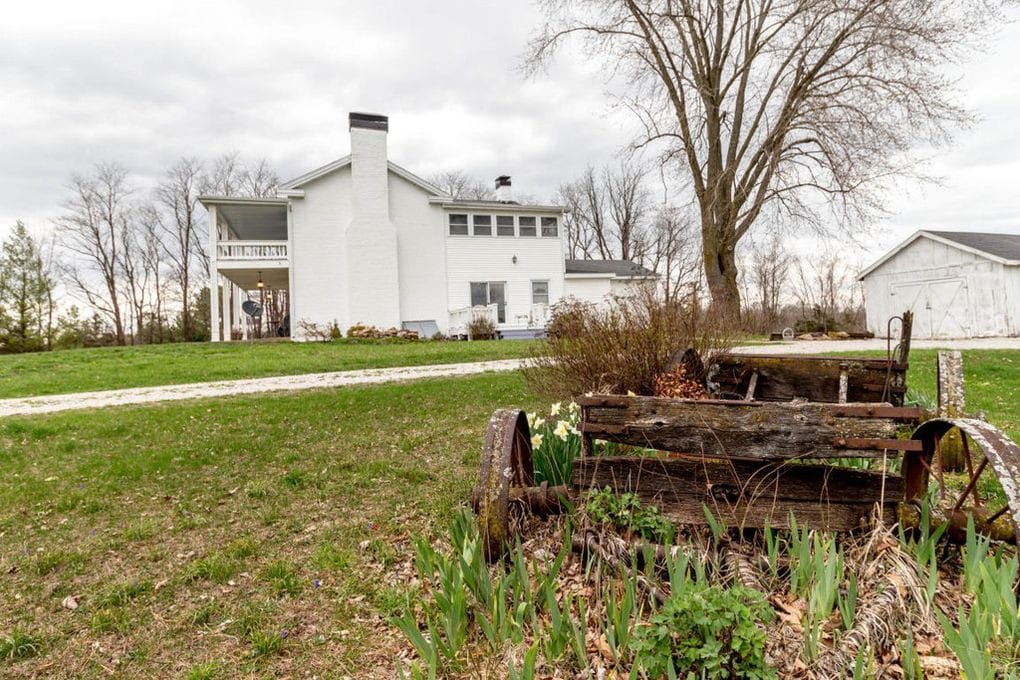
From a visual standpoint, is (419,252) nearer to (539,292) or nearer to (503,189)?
(539,292)

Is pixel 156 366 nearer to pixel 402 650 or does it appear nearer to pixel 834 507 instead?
pixel 402 650

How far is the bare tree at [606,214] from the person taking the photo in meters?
41.4

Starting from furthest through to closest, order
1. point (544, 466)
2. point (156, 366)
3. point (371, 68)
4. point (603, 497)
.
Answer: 1. point (371, 68)
2. point (156, 366)
3. point (544, 466)
4. point (603, 497)

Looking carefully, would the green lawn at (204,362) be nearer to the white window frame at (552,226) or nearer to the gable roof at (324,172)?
the gable roof at (324,172)

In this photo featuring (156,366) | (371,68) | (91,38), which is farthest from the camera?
(371,68)

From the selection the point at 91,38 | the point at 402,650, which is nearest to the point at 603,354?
the point at 402,650

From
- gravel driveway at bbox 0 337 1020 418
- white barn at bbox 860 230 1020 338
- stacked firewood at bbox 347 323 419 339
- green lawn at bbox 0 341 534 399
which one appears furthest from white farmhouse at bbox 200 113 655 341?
white barn at bbox 860 230 1020 338

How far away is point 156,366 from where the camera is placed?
1321cm

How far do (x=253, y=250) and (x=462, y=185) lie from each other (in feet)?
82.0

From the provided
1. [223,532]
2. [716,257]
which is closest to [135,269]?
[716,257]

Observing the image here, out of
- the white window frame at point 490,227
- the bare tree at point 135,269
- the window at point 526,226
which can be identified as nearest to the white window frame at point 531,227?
the window at point 526,226

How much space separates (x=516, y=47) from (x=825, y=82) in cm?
991

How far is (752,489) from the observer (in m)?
2.50

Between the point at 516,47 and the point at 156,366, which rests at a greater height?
the point at 516,47
